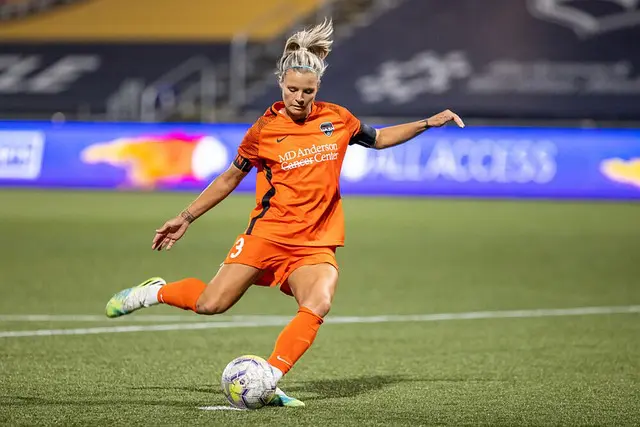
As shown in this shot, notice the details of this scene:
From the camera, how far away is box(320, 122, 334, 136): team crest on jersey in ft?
21.2

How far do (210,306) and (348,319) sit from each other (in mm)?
3506

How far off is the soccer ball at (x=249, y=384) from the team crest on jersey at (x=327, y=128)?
4.27 feet

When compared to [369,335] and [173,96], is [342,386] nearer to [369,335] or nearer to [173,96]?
[369,335]

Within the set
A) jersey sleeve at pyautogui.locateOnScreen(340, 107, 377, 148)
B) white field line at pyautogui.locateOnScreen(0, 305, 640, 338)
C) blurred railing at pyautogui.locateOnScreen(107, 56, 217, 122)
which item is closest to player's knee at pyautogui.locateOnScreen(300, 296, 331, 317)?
jersey sleeve at pyautogui.locateOnScreen(340, 107, 377, 148)

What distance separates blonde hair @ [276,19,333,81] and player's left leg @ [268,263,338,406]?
3.37 feet

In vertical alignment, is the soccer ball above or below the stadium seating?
below

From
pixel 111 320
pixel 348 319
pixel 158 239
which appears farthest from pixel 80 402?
pixel 348 319

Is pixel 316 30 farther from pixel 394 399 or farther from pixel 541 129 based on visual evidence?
pixel 541 129

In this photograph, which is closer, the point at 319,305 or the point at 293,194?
the point at 319,305

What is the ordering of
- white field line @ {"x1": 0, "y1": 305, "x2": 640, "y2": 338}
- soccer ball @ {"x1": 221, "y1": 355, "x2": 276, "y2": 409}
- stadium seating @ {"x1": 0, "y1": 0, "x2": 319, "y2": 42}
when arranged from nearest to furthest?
soccer ball @ {"x1": 221, "y1": 355, "x2": 276, "y2": 409} < white field line @ {"x1": 0, "y1": 305, "x2": 640, "y2": 338} < stadium seating @ {"x1": 0, "y1": 0, "x2": 319, "y2": 42}

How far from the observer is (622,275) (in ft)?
42.5

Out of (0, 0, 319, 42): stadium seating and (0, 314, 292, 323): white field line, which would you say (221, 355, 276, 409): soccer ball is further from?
(0, 0, 319, 42): stadium seating

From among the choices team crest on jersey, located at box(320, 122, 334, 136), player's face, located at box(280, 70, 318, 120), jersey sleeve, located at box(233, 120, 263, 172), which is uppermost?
player's face, located at box(280, 70, 318, 120)

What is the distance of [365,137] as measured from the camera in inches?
267
